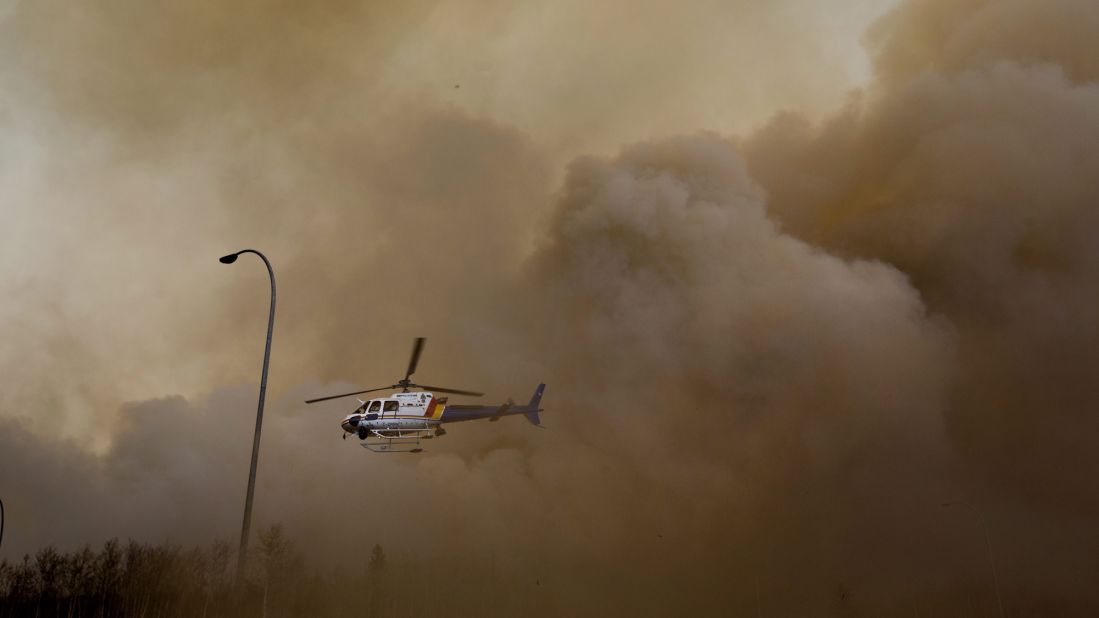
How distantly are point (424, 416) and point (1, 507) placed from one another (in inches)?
1284

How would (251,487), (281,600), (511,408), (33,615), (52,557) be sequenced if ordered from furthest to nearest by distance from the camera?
(281,600), (52,557), (33,615), (511,408), (251,487)

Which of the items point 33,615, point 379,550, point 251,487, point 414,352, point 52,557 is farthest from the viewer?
point 379,550

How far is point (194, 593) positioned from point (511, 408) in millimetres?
103996

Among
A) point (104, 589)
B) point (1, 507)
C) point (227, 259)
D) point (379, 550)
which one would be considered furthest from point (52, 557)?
point (227, 259)

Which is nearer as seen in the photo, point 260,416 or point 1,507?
point 260,416

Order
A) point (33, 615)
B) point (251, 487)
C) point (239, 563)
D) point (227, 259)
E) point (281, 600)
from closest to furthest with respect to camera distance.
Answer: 1. point (239, 563)
2. point (251, 487)
3. point (227, 259)
4. point (33, 615)
5. point (281, 600)

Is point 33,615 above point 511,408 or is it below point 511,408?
below

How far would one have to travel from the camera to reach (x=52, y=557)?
114 meters

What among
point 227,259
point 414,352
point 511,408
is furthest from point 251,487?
point 511,408

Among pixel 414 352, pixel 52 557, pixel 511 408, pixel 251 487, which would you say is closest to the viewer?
pixel 251 487

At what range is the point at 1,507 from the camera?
4794 cm

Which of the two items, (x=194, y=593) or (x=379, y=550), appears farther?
(x=379, y=550)

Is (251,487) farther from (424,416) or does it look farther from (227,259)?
(424,416)

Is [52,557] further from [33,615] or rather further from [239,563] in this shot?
[239,563]
